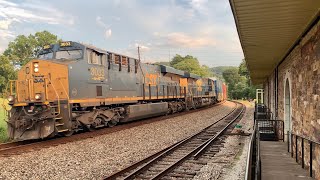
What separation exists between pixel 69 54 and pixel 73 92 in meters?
1.90

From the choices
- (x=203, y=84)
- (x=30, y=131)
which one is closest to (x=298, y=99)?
(x=30, y=131)

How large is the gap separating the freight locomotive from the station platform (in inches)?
272

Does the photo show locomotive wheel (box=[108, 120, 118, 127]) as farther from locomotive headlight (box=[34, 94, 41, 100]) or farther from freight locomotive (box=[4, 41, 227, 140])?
locomotive headlight (box=[34, 94, 41, 100])

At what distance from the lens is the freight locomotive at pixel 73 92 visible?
1050 cm

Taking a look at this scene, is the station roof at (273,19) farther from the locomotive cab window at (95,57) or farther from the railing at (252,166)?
the locomotive cab window at (95,57)

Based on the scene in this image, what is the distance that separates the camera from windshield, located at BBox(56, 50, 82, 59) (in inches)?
479

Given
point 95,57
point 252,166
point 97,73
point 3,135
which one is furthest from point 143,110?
point 252,166

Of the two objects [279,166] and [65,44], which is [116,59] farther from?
[279,166]

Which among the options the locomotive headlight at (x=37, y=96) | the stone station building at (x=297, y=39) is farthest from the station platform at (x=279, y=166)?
the locomotive headlight at (x=37, y=96)

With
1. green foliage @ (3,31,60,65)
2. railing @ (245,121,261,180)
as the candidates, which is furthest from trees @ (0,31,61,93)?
railing @ (245,121,261,180)

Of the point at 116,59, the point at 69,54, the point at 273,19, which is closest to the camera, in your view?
the point at 273,19

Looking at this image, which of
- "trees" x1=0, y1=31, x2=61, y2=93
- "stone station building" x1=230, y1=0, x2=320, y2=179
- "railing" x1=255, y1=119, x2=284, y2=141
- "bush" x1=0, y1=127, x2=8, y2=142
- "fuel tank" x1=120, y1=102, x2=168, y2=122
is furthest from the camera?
"trees" x1=0, y1=31, x2=61, y2=93

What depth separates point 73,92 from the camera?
37.3 ft

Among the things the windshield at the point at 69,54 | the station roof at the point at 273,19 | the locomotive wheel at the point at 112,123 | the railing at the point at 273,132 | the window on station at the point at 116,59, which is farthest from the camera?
the window on station at the point at 116,59
